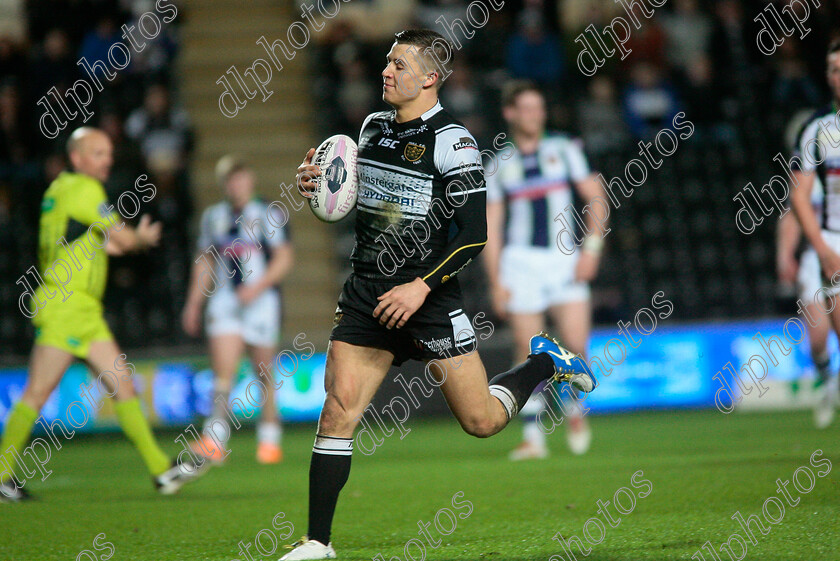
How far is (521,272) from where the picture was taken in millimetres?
8461

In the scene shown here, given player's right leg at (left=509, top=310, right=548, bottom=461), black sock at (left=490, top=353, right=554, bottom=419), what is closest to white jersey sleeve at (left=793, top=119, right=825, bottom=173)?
black sock at (left=490, top=353, right=554, bottom=419)

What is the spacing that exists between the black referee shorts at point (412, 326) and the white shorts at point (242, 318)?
4.64 meters

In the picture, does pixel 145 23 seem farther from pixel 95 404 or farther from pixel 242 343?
pixel 242 343

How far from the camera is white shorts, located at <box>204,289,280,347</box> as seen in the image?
9023mm

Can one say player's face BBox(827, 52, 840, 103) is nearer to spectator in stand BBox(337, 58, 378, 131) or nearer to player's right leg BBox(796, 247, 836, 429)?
player's right leg BBox(796, 247, 836, 429)

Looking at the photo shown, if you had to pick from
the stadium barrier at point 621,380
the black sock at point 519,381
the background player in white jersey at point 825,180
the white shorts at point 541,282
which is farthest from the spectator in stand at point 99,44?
the black sock at point 519,381

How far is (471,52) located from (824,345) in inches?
332

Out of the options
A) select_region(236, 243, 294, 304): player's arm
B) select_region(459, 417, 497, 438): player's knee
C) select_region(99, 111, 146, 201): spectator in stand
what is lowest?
select_region(459, 417, 497, 438): player's knee

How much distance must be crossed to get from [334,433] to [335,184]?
1.07 m

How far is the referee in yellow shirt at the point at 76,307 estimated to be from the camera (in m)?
6.57

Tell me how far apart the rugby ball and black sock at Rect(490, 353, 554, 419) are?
1.11m

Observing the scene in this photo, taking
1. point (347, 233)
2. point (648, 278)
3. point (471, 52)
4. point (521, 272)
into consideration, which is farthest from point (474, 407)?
point (471, 52)

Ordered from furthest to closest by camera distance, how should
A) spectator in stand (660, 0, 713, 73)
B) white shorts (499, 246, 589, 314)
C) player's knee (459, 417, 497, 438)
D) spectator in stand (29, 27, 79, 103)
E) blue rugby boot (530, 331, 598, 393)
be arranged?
1. spectator in stand (660, 0, 713, 73)
2. spectator in stand (29, 27, 79, 103)
3. white shorts (499, 246, 589, 314)
4. blue rugby boot (530, 331, 598, 393)
5. player's knee (459, 417, 497, 438)

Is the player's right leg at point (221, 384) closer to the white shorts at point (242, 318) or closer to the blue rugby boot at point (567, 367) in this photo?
the white shorts at point (242, 318)
